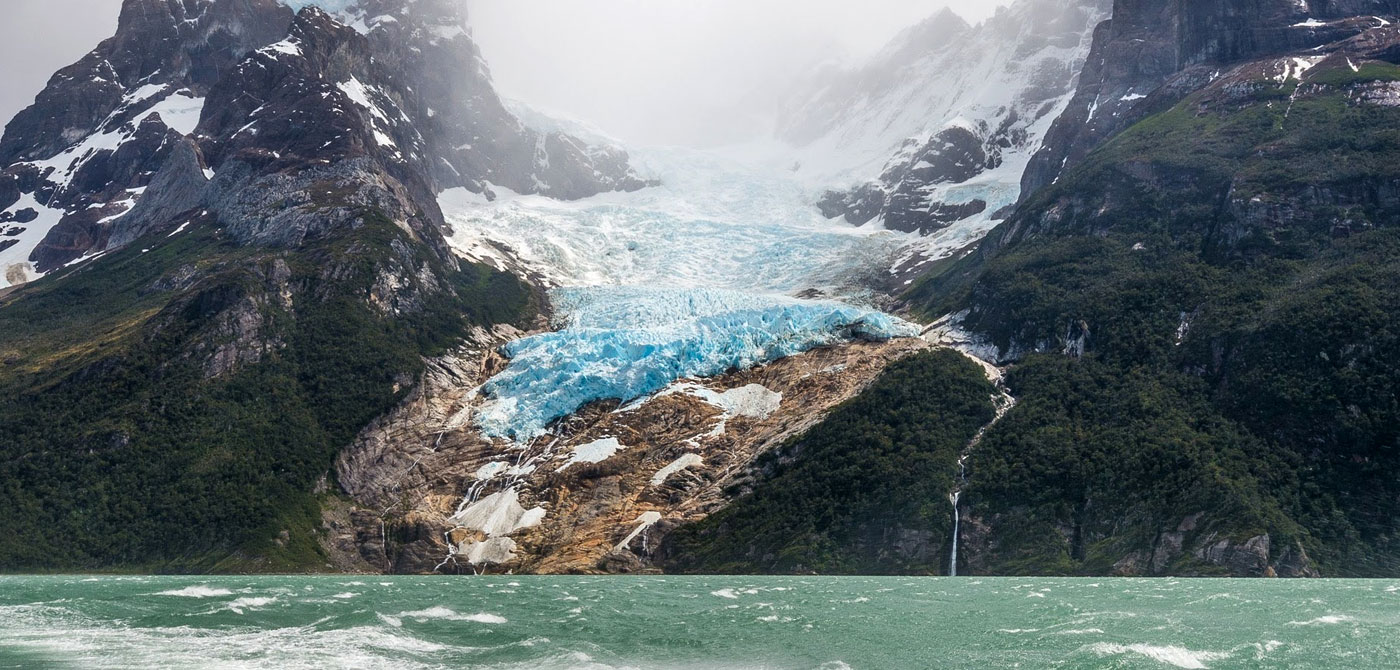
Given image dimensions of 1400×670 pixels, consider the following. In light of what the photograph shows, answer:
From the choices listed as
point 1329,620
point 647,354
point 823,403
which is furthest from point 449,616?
point 647,354

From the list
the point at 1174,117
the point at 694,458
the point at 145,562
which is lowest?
the point at 145,562

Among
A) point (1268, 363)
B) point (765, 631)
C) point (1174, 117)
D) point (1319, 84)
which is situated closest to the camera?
point (765, 631)

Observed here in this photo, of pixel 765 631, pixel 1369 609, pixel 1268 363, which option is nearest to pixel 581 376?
pixel 1268 363

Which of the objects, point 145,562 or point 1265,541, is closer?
point 1265,541

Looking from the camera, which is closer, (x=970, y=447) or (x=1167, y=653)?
(x=1167, y=653)

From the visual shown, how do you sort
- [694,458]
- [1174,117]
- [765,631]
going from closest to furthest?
[765,631] < [694,458] < [1174,117]

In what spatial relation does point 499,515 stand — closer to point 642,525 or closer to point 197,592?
point 642,525

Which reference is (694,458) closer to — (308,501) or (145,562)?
(308,501)
